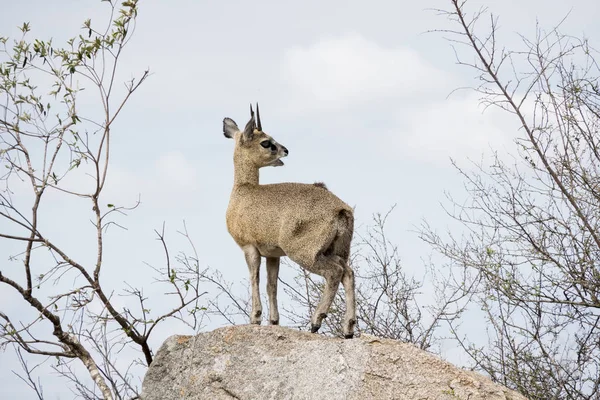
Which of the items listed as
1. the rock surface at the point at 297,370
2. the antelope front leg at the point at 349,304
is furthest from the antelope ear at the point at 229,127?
the rock surface at the point at 297,370

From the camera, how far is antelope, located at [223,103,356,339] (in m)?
9.38

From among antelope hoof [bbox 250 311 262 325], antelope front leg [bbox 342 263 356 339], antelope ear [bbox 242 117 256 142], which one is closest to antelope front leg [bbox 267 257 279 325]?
antelope hoof [bbox 250 311 262 325]

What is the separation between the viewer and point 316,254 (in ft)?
30.7

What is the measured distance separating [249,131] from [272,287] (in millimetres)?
1866

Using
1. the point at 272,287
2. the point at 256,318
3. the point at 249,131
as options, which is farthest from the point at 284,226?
the point at 249,131

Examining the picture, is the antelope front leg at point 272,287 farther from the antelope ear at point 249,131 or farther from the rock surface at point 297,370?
the antelope ear at point 249,131

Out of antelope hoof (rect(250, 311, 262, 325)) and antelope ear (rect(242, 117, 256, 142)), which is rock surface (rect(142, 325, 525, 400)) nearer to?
antelope hoof (rect(250, 311, 262, 325))

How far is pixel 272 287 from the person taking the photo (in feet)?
32.7

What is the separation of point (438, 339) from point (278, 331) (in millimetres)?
4850

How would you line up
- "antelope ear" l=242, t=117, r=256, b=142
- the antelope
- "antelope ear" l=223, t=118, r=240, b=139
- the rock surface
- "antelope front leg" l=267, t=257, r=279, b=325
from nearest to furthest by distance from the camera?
the rock surface, the antelope, "antelope front leg" l=267, t=257, r=279, b=325, "antelope ear" l=242, t=117, r=256, b=142, "antelope ear" l=223, t=118, r=240, b=139

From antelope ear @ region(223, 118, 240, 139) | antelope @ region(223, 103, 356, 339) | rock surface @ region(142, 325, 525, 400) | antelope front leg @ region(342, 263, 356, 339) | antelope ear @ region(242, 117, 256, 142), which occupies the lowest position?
rock surface @ region(142, 325, 525, 400)

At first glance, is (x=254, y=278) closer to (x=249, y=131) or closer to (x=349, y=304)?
(x=349, y=304)

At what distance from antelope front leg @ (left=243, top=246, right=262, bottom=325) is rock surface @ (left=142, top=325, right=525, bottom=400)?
0.69m

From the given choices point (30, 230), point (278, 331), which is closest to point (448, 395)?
point (278, 331)
